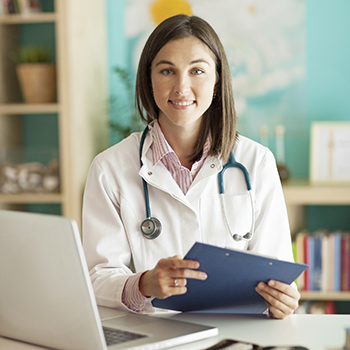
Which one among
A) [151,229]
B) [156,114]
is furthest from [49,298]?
[156,114]

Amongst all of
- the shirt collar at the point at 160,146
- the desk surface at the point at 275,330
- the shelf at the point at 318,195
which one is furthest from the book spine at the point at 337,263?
the desk surface at the point at 275,330

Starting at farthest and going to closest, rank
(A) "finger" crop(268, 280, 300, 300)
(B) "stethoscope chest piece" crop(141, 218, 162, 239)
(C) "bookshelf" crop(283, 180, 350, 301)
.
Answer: (C) "bookshelf" crop(283, 180, 350, 301), (B) "stethoscope chest piece" crop(141, 218, 162, 239), (A) "finger" crop(268, 280, 300, 300)

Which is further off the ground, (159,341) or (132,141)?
(132,141)

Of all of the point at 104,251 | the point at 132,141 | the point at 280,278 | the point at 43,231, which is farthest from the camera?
the point at 132,141

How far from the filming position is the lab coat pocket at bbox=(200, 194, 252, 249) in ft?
4.53

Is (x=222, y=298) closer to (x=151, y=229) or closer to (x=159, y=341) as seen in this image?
(x=159, y=341)

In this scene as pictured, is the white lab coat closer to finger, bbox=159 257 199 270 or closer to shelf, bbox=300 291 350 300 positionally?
finger, bbox=159 257 199 270

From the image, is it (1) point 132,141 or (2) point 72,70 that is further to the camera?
(2) point 72,70

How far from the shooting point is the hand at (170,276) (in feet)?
3.32

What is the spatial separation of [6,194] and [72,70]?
27.9 inches

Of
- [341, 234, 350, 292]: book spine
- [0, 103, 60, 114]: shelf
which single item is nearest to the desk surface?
[341, 234, 350, 292]: book spine

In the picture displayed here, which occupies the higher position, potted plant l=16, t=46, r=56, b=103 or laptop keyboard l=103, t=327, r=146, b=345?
potted plant l=16, t=46, r=56, b=103

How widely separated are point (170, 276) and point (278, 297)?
0.25 meters

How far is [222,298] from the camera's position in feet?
3.58
